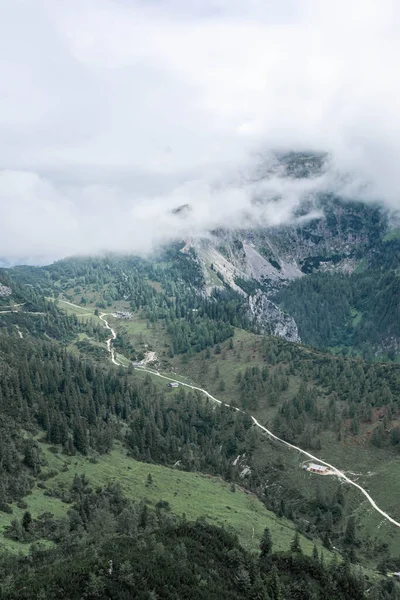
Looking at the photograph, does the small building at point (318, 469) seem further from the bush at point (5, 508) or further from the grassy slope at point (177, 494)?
the bush at point (5, 508)

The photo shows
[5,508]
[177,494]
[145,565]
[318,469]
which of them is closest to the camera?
[145,565]

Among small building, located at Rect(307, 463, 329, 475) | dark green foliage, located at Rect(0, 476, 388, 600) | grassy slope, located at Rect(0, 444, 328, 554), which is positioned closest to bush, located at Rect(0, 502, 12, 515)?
grassy slope, located at Rect(0, 444, 328, 554)

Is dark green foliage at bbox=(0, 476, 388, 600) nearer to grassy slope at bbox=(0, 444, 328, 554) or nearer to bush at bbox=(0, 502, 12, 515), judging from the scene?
bush at bbox=(0, 502, 12, 515)

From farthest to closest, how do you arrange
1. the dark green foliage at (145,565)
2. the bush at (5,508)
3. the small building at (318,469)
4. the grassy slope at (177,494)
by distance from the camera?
the small building at (318,469) → the grassy slope at (177,494) → the bush at (5,508) → the dark green foliage at (145,565)

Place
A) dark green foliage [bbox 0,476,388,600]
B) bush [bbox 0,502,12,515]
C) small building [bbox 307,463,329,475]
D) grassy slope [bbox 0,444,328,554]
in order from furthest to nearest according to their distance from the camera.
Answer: small building [bbox 307,463,329,475]
grassy slope [bbox 0,444,328,554]
bush [bbox 0,502,12,515]
dark green foliage [bbox 0,476,388,600]

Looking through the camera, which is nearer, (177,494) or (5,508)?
(5,508)

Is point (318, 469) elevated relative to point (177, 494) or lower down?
A: elevated

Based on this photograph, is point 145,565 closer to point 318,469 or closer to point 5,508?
point 5,508

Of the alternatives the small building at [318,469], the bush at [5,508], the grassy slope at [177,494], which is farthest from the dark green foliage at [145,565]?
the small building at [318,469]

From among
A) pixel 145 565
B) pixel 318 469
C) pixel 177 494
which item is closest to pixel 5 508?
pixel 145 565

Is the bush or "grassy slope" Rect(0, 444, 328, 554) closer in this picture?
the bush

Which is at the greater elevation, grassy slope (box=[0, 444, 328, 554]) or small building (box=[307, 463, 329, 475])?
small building (box=[307, 463, 329, 475])
